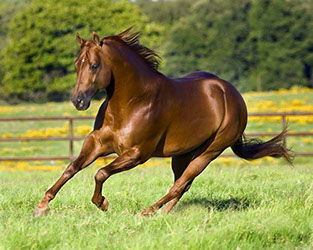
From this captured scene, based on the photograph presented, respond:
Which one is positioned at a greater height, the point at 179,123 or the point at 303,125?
the point at 179,123

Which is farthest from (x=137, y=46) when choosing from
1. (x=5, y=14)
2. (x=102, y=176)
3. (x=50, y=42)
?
(x=5, y=14)

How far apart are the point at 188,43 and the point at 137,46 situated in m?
43.2

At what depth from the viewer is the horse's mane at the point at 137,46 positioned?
5.64 metres

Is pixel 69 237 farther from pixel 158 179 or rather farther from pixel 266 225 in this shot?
pixel 158 179

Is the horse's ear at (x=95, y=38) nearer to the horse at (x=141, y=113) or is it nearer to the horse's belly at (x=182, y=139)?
the horse at (x=141, y=113)

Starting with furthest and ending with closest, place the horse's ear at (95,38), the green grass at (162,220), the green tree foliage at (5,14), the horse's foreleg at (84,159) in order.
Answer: the green tree foliage at (5,14) → the horse's foreleg at (84,159) → the horse's ear at (95,38) → the green grass at (162,220)

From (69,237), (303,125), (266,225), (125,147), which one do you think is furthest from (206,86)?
(303,125)

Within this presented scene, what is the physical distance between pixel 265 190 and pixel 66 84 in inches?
1512

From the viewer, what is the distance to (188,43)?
159 feet

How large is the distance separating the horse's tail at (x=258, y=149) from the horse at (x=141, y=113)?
2.20 feet

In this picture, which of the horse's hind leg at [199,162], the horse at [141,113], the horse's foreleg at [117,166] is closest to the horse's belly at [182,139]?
the horse at [141,113]

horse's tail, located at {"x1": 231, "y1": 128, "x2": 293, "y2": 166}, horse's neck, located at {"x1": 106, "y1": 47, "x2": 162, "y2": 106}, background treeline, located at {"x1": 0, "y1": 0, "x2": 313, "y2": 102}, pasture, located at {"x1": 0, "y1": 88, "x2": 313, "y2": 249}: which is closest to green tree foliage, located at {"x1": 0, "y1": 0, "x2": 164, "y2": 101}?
background treeline, located at {"x1": 0, "y1": 0, "x2": 313, "y2": 102}

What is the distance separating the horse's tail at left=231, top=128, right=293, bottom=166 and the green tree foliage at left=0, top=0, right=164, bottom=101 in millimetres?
37903

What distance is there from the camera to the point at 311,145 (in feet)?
62.5
